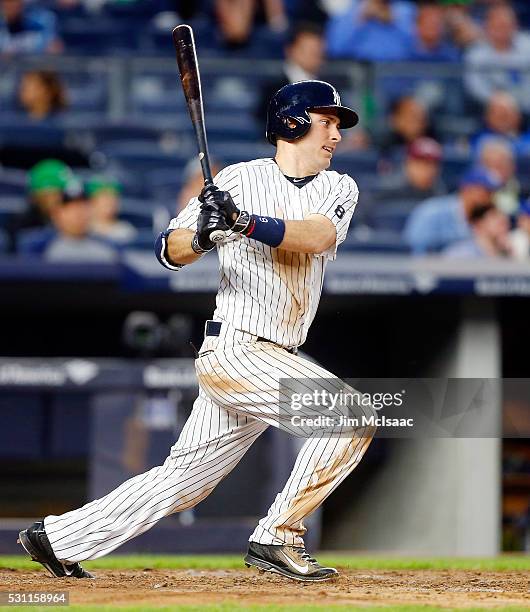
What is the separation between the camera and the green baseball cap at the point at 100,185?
7977 millimetres

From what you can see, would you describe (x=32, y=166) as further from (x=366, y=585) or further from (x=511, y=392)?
(x=366, y=585)

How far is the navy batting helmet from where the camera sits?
13.3ft

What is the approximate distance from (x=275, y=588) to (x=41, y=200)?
172 inches

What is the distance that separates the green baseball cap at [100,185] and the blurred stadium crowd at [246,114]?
0.02 metres

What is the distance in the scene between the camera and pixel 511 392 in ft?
22.7

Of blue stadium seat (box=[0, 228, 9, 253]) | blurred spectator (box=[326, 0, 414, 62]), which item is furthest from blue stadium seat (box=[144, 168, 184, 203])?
blurred spectator (box=[326, 0, 414, 62])

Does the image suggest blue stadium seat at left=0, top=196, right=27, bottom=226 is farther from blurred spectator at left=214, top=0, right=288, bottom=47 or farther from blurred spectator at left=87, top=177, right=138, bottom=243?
blurred spectator at left=214, top=0, right=288, bottom=47

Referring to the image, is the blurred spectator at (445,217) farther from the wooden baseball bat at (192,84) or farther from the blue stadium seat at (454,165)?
the wooden baseball bat at (192,84)

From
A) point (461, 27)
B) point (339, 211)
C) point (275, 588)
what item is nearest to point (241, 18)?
point (461, 27)

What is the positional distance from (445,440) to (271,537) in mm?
3552

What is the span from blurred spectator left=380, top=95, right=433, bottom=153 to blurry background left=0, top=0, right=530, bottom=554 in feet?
0.05

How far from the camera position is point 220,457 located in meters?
4.00

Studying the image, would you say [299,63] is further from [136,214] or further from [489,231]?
[489,231]

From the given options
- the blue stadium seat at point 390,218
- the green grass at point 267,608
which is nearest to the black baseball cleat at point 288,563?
the green grass at point 267,608
